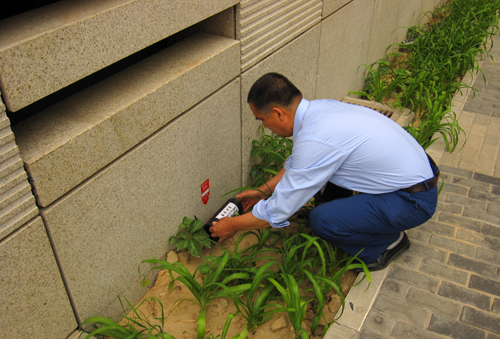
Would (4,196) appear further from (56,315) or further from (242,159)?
(242,159)

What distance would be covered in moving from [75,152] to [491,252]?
2.61 metres

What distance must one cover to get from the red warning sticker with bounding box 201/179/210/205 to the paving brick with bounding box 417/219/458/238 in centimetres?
151

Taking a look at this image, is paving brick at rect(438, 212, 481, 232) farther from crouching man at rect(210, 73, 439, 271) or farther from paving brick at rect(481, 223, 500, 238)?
crouching man at rect(210, 73, 439, 271)

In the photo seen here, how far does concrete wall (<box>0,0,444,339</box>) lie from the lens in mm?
1719

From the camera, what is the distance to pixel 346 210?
8.52 feet

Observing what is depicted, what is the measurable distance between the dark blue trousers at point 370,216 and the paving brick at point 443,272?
0.33 meters

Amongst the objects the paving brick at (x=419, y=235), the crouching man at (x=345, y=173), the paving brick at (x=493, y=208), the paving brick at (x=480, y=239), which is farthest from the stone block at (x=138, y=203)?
the paving brick at (x=493, y=208)

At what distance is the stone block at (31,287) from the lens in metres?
1.74

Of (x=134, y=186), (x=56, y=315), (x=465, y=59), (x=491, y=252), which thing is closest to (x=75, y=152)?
(x=134, y=186)

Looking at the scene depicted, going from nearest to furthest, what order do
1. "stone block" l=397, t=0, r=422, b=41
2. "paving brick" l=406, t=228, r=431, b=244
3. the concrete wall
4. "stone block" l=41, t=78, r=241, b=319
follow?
the concrete wall < "stone block" l=41, t=78, r=241, b=319 < "paving brick" l=406, t=228, r=431, b=244 < "stone block" l=397, t=0, r=422, b=41

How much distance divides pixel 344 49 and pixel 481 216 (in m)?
2.19

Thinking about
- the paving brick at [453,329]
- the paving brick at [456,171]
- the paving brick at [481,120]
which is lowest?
the paving brick at [481,120]

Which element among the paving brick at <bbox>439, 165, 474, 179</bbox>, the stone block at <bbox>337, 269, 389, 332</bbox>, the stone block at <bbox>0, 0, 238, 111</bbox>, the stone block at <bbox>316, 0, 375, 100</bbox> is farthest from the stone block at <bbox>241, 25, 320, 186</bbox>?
the paving brick at <bbox>439, 165, 474, 179</bbox>

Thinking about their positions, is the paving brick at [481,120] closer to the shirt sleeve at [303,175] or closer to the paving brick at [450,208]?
the paving brick at [450,208]
